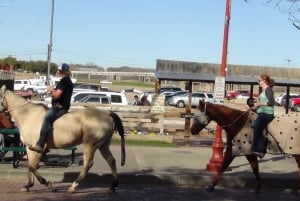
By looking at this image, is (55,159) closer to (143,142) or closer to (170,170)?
(170,170)

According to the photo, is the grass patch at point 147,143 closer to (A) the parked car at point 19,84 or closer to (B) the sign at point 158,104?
(B) the sign at point 158,104

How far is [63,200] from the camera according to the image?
9352 millimetres

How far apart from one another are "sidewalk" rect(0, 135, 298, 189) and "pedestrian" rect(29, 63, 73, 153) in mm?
1841

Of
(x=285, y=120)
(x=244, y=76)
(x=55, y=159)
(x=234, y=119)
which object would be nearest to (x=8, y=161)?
(x=55, y=159)

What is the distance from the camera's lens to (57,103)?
9891 millimetres

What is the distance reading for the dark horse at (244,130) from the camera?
1077 centimetres

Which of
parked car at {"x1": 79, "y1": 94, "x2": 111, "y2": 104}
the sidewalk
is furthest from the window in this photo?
the sidewalk

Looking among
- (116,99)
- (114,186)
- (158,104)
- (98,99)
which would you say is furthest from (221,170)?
(116,99)

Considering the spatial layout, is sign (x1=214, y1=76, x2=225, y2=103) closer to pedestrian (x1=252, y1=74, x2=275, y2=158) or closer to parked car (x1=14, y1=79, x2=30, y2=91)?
pedestrian (x1=252, y1=74, x2=275, y2=158)

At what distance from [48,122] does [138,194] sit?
2198mm

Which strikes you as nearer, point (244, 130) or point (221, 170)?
point (244, 130)

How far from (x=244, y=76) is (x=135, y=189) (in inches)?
438

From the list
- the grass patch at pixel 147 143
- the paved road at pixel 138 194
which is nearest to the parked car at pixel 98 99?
the grass patch at pixel 147 143

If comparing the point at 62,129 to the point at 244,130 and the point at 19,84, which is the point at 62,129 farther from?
the point at 19,84
